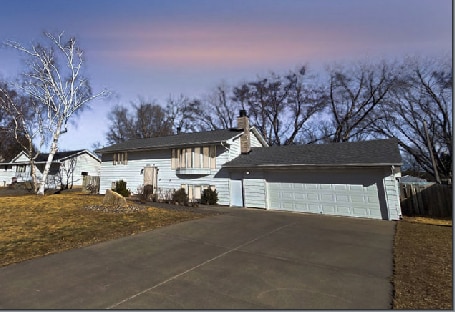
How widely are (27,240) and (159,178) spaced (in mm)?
11853

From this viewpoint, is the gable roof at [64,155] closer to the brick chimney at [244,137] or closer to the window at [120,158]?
the window at [120,158]

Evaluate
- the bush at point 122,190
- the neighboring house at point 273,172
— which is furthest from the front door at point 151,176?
the bush at point 122,190

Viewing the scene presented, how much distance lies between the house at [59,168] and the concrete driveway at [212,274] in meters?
30.0

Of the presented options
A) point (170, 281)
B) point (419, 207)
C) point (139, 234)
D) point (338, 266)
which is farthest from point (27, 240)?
point (419, 207)

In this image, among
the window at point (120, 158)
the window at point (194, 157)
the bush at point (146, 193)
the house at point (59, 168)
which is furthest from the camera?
the house at point (59, 168)

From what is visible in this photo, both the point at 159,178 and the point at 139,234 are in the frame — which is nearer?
the point at 139,234

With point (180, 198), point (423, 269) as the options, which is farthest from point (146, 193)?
point (423, 269)

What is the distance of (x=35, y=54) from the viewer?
1852cm

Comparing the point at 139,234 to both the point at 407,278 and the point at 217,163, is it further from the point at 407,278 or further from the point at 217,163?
the point at 217,163

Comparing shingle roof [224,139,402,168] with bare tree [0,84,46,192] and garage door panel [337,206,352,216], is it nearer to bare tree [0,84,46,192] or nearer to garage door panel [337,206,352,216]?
garage door panel [337,206,352,216]

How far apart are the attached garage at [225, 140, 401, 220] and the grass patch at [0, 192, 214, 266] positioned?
184 inches

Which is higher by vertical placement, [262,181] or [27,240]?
[262,181]

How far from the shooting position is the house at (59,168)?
3194 centimetres

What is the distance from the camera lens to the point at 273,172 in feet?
48.1
